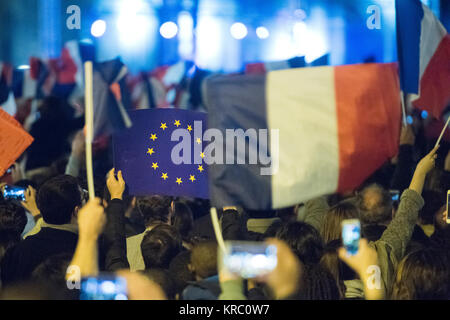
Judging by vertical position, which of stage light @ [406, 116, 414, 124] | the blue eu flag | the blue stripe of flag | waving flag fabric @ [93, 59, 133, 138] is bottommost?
the blue eu flag

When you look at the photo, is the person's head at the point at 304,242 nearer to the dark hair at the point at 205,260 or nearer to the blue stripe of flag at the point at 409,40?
the dark hair at the point at 205,260

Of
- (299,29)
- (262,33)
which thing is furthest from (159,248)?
(299,29)

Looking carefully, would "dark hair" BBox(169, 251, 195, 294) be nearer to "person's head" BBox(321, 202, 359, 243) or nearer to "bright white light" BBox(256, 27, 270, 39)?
"person's head" BBox(321, 202, 359, 243)

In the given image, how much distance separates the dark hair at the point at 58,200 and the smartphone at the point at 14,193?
3.23ft

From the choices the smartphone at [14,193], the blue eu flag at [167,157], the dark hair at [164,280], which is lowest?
the dark hair at [164,280]

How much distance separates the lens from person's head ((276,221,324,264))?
351 cm

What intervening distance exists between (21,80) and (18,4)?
8.90m

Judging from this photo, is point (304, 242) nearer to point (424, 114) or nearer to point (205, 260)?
point (205, 260)

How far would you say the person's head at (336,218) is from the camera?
13.1ft

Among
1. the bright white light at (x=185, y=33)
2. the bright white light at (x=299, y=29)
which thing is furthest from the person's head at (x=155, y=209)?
the bright white light at (x=299, y=29)

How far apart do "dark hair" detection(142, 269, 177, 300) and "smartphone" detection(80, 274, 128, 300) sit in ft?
0.68

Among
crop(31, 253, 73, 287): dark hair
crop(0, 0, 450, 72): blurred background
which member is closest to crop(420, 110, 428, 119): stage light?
crop(31, 253, 73, 287): dark hair

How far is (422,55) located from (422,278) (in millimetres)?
1686

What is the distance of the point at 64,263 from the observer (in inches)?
127
